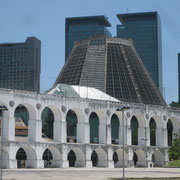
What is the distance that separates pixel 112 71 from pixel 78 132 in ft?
128

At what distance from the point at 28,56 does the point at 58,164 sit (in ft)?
293

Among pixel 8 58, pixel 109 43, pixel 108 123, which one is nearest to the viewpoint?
pixel 108 123

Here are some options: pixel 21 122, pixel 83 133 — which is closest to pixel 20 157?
pixel 21 122

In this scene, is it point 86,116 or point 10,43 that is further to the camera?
point 10,43

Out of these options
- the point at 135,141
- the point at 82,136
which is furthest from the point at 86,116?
the point at 135,141

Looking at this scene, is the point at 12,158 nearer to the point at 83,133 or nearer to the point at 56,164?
the point at 56,164

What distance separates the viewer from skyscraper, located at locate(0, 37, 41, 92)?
530ft

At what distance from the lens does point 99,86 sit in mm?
119562

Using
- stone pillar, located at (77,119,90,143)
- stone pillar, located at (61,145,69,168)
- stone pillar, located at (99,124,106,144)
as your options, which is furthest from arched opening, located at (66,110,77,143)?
stone pillar, located at (61,145,69,168)

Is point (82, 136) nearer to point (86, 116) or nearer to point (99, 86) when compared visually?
point (86, 116)

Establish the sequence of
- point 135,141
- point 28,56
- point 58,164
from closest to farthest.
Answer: point 58,164 → point 135,141 → point 28,56

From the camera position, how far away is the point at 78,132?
3268 inches

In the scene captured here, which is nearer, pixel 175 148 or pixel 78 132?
pixel 78 132

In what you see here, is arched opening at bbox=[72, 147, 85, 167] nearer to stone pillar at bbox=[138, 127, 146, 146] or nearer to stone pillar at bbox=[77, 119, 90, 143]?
stone pillar at bbox=[77, 119, 90, 143]
